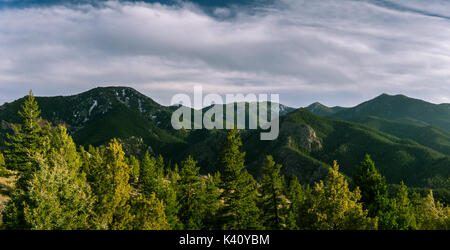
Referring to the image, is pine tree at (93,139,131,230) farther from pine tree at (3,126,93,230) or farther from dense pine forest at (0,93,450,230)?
pine tree at (3,126,93,230)

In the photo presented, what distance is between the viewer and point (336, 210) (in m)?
22.2

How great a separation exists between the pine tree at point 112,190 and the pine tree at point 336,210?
59.0 ft

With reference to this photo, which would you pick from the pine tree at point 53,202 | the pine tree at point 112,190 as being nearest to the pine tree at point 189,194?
the pine tree at point 112,190

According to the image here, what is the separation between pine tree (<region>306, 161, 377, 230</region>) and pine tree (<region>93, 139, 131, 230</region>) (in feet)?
59.0

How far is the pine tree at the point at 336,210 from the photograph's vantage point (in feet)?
70.8

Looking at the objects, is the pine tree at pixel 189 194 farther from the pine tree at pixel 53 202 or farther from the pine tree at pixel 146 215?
the pine tree at pixel 53 202

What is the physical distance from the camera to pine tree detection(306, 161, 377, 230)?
21.6 metres

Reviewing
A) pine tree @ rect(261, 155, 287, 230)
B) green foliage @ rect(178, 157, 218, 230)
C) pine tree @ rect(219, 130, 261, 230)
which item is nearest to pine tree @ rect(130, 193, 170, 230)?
pine tree @ rect(219, 130, 261, 230)

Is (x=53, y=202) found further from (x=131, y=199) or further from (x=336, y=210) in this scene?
(x=336, y=210)

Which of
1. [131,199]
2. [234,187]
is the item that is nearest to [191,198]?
[234,187]
